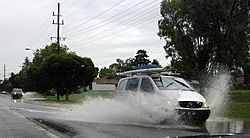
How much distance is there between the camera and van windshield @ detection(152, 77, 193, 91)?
59.6 ft

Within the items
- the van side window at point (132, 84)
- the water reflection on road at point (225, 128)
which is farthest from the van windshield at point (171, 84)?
the water reflection on road at point (225, 128)

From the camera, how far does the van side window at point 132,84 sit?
1968 cm

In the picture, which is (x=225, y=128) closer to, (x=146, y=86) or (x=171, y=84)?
(x=171, y=84)

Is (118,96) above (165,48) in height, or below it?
below

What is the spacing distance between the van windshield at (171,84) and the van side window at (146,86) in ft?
0.85

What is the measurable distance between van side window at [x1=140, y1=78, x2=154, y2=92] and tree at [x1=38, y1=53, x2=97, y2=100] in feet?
115

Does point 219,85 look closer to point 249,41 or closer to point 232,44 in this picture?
point 232,44

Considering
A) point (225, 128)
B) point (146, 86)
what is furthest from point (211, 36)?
point (225, 128)

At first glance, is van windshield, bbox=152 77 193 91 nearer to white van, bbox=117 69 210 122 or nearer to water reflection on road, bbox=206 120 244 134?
white van, bbox=117 69 210 122

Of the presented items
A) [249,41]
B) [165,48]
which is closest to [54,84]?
[165,48]

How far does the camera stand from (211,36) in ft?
118

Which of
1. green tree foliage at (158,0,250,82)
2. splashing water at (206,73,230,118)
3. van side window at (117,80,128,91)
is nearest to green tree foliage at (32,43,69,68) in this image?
green tree foliage at (158,0,250,82)

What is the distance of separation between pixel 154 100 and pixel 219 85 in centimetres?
829

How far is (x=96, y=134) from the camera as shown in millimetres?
14031
